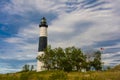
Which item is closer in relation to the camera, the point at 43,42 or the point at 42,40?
the point at 42,40

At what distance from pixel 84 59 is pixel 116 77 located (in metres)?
35.2

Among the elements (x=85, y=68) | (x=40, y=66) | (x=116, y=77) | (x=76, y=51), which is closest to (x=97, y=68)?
(x=85, y=68)

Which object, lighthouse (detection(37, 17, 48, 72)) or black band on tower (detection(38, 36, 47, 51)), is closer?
black band on tower (detection(38, 36, 47, 51))

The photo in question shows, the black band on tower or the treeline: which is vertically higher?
the black band on tower

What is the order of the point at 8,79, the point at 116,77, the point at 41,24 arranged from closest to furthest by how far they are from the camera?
1. the point at 8,79
2. the point at 116,77
3. the point at 41,24

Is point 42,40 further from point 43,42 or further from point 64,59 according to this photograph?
point 64,59

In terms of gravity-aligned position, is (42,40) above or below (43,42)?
above

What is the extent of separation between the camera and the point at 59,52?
80250 millimetres

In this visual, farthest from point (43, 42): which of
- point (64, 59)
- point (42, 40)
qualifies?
point (64, 59)

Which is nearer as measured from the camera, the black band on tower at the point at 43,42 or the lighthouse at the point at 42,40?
the black band on tower at the point at 43,42

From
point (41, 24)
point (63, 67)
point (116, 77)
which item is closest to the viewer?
point (116, 77)

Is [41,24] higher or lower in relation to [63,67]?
higher

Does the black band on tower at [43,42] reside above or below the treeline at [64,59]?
above

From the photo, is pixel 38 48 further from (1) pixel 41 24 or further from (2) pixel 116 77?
(2) pixel 116 77
